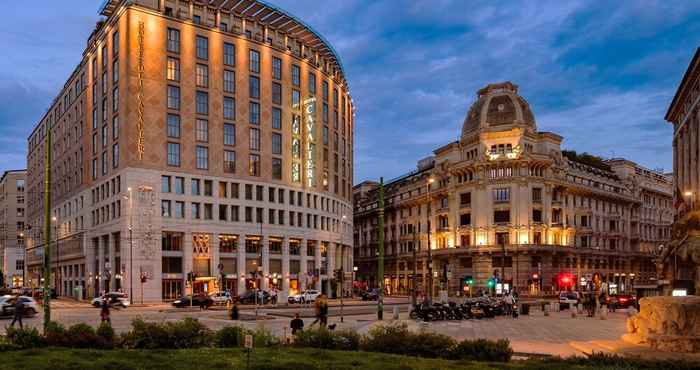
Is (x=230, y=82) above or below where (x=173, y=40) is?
below

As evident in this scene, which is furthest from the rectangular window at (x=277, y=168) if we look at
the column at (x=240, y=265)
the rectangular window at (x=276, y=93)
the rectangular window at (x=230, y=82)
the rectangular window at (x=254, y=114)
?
the rectangular window at (x=230, y=82)

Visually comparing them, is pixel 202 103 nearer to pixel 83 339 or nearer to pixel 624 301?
pixel 624 301

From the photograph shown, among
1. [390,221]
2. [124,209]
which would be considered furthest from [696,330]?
[390,221]

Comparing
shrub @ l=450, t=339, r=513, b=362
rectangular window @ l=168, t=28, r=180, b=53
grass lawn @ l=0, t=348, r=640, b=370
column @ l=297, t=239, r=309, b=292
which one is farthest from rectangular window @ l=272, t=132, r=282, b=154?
shrub @ l=450, t=339, r=513, b=362

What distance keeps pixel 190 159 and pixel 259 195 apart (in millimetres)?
11442

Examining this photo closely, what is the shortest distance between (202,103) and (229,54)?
8.18 meters

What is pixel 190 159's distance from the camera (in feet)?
270

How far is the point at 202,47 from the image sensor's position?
84625mm

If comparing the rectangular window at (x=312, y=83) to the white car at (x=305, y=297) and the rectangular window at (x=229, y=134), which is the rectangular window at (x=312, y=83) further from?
the white car at (x=305, y=297)

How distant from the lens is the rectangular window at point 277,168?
298 ft

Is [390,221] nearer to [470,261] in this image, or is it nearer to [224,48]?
[470,261]

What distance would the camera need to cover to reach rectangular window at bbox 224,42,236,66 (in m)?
86.9

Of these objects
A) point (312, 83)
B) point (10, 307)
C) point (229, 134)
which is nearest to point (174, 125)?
point (229, 134)

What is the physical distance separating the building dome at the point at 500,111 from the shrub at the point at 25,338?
85862 millimetres
